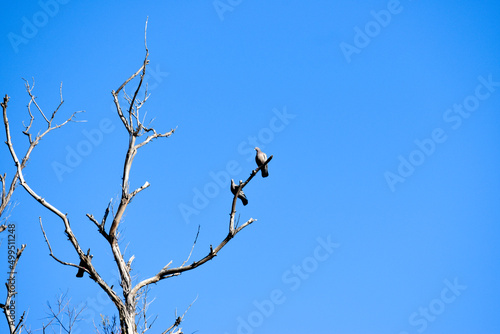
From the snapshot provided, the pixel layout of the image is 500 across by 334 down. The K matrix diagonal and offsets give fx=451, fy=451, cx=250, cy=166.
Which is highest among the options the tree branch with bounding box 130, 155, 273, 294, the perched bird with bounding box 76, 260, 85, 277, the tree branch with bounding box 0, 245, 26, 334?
the tree branch with bounding box 0, 245, 26, 334

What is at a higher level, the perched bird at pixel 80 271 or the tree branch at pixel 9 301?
the tree branch at pixel 9 301

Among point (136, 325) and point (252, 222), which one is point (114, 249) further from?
point (252, 222)

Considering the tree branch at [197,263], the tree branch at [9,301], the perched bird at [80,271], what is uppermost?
the tree branch at [9,301]

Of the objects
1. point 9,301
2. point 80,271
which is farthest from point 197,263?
point 9,301

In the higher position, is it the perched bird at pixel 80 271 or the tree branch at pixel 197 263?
the perched bird at pixel 80 271

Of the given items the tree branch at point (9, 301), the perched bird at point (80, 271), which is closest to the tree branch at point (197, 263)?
the perched bird at point (80, 271)

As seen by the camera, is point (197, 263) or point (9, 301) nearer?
point (197, 263)

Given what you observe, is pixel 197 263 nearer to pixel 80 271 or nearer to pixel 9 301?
pixel 80 271

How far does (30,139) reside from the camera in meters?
6.40

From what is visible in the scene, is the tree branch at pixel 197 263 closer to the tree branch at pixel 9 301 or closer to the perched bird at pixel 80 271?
the perched bird at pixel 80 271

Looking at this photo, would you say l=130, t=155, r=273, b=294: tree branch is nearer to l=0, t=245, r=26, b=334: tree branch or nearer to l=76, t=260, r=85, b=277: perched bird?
l=76, t=260, r=85, b=277: perched bird

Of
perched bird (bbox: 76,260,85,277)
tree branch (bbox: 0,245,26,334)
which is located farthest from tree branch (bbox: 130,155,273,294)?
tree branch (bbox: 0,245,26,334)

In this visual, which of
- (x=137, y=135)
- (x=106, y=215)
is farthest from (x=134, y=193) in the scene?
(x=137, y=135)

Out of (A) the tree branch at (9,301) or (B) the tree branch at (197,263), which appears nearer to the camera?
(B) the tree branch at (197,263)
